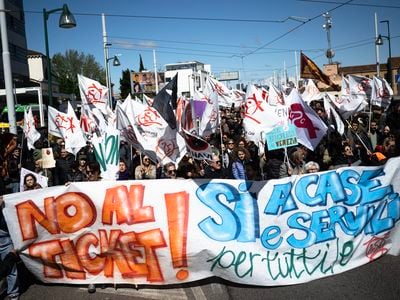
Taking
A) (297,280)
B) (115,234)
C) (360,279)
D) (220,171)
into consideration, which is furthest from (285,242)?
(220,171)

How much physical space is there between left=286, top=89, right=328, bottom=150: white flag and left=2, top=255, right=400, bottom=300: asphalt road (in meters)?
2.38

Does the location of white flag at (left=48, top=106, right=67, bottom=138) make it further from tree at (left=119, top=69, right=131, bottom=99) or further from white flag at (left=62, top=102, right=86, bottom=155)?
tree at (left=119, top=69, right=131, bottom=99)

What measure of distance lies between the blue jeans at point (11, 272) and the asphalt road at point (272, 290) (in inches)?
5.9

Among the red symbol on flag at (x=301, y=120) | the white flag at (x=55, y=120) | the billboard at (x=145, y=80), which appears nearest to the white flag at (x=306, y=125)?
the red symbol on flag at (x=301, y=120)

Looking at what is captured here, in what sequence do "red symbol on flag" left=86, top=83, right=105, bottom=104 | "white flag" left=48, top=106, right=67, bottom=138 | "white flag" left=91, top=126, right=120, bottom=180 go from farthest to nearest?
"red symbol on flag" left=86, top=83, right=105, bottom=104 < "white flag" left=48, top=106, right=67, bottom=138 < "white flag" left=91, top=126, right=120, bottom=180

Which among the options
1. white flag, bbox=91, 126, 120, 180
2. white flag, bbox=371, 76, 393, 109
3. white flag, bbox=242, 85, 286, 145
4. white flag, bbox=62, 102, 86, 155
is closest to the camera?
white flag, bbox=91, 126, 120, 180

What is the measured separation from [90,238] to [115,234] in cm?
30

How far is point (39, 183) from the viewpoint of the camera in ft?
19.0

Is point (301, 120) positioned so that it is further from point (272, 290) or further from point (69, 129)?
point (69, 129)

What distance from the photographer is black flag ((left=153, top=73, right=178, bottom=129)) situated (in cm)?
614

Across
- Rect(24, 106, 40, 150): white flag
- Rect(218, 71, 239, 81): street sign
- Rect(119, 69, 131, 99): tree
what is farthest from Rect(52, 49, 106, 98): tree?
Rect(24, 106, 40, 150): white flag

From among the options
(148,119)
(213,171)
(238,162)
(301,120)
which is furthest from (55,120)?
(301,120)

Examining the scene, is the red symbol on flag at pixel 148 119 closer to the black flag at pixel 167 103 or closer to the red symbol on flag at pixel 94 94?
the black flag at pixel 167 103

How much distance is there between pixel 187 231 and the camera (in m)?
4.40
